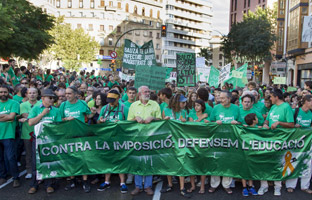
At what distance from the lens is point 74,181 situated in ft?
21.5

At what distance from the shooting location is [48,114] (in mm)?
6293

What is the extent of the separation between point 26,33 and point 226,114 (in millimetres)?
15922

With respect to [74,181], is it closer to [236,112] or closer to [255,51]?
[236,112]

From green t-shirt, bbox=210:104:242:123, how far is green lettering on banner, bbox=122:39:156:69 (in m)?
6.44

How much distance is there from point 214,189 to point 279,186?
119 centimetres

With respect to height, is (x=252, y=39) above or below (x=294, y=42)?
above

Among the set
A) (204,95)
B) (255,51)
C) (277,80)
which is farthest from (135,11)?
(204,95)

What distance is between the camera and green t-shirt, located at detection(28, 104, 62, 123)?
20.1 feet

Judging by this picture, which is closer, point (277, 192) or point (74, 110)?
point (277, 192)

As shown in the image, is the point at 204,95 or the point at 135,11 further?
the point at 135,11

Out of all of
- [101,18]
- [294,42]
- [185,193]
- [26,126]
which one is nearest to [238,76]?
[185,193]

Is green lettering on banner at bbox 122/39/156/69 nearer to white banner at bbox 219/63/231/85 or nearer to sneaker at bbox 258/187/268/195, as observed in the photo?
white banner at bbox 219/63/231/85

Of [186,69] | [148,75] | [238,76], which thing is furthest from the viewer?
[238,76]

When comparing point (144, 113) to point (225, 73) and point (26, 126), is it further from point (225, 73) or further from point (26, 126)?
point (225, 73)
